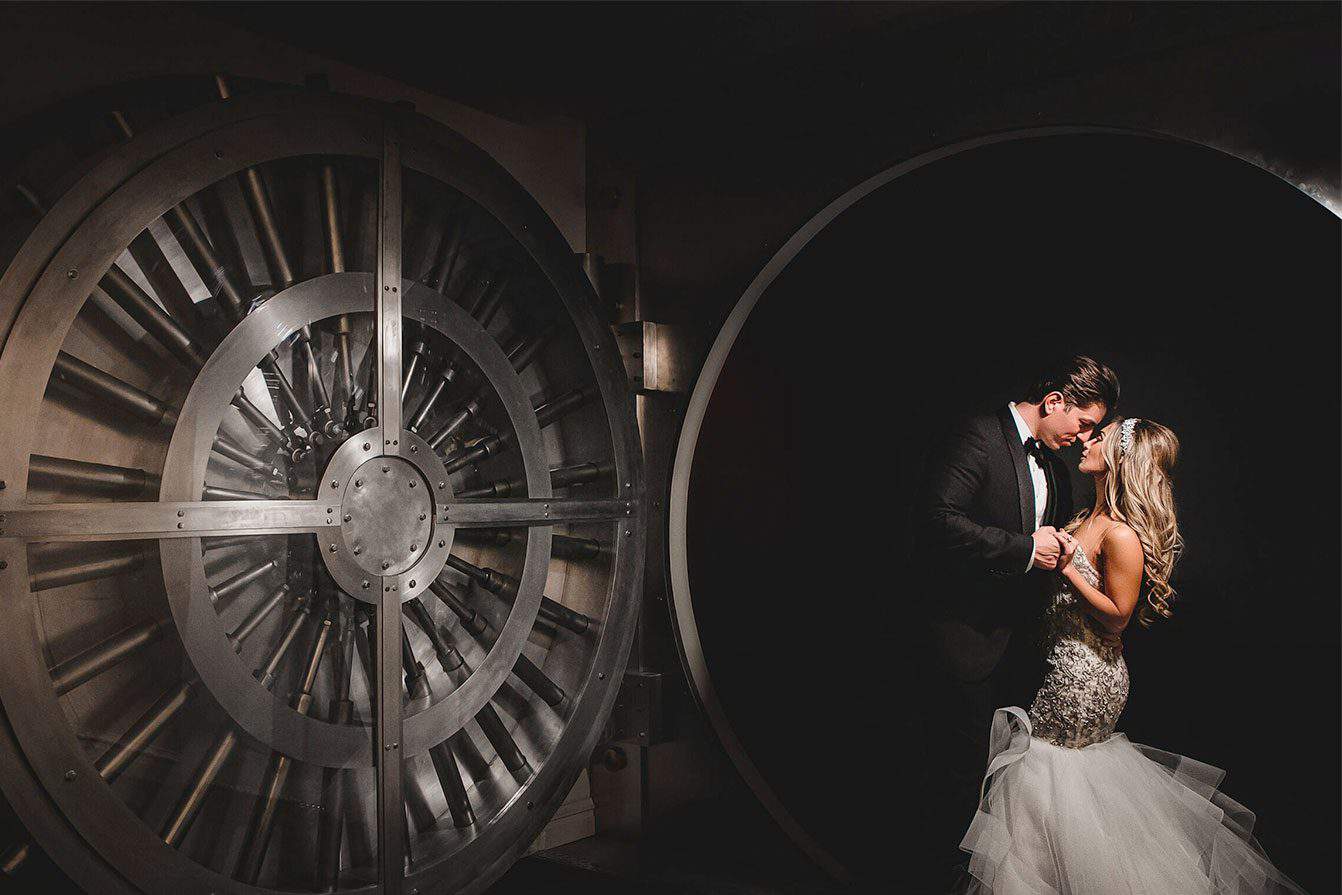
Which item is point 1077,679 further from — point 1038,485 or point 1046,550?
point 1038,485

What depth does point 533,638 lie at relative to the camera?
2.42 metres

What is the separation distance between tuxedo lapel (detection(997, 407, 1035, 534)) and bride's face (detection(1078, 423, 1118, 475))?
12cm

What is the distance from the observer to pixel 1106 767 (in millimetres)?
2066

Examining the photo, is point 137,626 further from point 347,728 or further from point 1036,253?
point 1036,253

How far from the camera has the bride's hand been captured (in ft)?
7.29

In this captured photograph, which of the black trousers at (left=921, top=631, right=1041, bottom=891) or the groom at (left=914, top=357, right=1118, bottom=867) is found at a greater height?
the groom at (left=914, top=357, right=1118, bottom=867)

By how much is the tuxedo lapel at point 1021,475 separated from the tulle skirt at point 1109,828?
45 centimetres

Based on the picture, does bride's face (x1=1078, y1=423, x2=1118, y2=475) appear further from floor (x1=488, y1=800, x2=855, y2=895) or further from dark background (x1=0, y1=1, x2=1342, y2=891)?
floor (x1=488, y1=800, x2=855, y2=895)

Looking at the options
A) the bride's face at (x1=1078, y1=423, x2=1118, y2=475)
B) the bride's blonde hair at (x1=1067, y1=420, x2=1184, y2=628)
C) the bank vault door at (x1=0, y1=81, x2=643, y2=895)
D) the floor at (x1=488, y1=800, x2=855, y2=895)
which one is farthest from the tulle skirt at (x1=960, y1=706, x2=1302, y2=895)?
the bank vault door at (x1=0, y1=81, x2=643, y2=895)

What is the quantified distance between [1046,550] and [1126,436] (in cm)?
29

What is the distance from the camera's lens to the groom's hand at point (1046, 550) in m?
2.24

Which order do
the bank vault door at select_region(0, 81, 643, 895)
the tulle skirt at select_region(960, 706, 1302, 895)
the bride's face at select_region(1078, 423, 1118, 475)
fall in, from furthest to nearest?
the bride's face at select_region(1078, 423, 1118, 475) < the tulle skirt at select_region(960, 706, 1302, 895) < the bank vault door at select_region(0, 81, 643, 895)

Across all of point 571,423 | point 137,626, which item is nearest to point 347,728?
point 137,626

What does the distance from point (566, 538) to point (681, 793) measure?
70 centimetres
